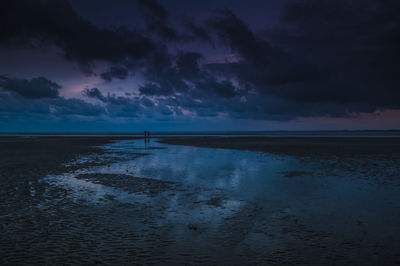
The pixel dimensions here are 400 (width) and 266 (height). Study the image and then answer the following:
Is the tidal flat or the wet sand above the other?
A: the wet sand

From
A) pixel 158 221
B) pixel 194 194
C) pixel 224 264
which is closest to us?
pixel 224 264

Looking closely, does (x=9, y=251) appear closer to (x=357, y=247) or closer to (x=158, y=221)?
(x=158, y=221)

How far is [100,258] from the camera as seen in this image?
6195mm

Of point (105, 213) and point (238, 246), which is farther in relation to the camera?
point (105, 213)

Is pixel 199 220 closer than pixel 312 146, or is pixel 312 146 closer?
pixel 199 220

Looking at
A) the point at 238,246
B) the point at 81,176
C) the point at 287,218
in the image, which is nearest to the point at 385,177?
the point at 287,218

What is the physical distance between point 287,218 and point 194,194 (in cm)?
470

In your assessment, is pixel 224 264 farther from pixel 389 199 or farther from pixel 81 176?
pixel 81 176

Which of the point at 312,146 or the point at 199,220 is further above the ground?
the point at 312,146

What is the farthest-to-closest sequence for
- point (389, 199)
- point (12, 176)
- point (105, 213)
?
point (12, 176) → point (389, 199) → point (105, 213)

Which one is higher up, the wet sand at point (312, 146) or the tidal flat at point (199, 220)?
the wet sand at point (312, 146)

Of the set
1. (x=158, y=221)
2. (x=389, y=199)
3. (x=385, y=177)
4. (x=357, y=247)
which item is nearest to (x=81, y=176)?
(x=158, y=221)

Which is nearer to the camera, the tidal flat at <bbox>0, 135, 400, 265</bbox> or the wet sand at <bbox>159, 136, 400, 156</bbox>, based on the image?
the tidal flat at <bbox>0, 135, 400, 265</bbox>

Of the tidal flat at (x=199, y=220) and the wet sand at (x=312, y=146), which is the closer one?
the tidal flat at (x=199, y=220)
